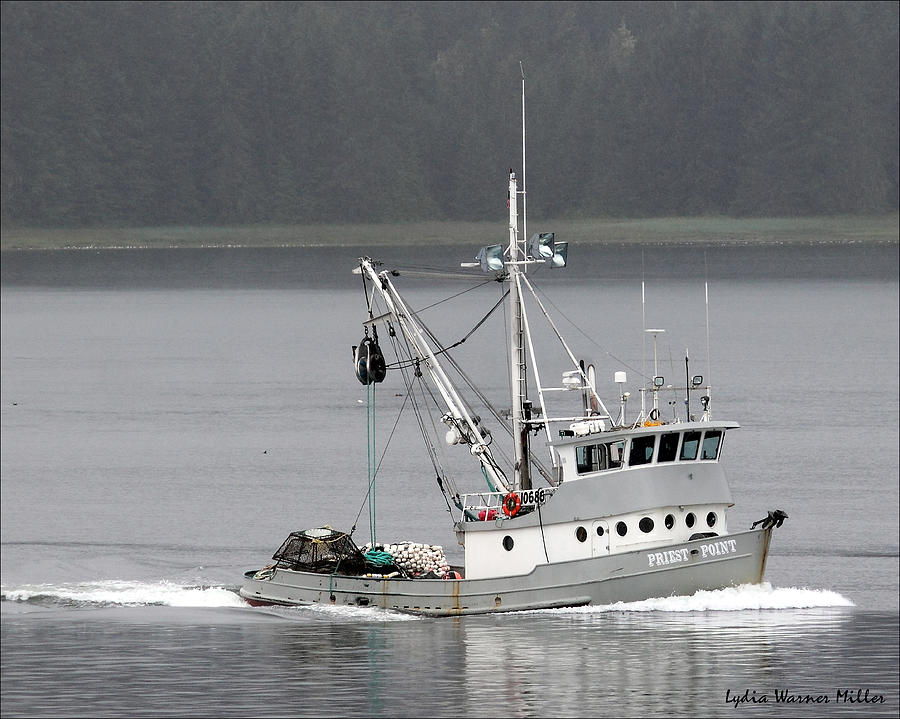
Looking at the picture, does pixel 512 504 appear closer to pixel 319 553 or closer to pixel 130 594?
pixel 319 553

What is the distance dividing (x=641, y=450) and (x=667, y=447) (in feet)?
2.06

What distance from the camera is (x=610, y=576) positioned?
39.4 meters

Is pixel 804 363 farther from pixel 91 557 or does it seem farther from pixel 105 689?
→ pixel 105 689

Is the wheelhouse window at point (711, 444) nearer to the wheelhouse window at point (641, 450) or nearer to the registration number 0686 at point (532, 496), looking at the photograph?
the wheelhouse window at point (641, 450)

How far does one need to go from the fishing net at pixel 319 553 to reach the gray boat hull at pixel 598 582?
1.58 meters

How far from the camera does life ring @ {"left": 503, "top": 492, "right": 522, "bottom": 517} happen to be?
40500mm

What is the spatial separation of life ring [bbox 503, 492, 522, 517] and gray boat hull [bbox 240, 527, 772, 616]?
5.22 ft

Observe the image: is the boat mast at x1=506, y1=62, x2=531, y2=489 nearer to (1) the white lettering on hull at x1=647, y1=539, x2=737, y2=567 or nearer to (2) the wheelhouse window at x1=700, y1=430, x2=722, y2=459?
(1) the white lettering on hull at x1=647, y1=539, x2=737, y2=567

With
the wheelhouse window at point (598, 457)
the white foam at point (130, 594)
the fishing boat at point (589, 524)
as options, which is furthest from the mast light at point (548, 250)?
the white foam at point (130, 594)

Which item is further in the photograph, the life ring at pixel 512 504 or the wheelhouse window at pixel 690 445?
the life ring at pixel 512 504

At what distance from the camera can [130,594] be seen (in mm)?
A: 45812

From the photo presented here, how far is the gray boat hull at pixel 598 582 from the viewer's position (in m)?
39.4

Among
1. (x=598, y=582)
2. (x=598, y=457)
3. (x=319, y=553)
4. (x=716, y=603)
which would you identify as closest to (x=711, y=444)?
(x=598, y=457)

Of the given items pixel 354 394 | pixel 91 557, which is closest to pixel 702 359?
pixel 354 394
